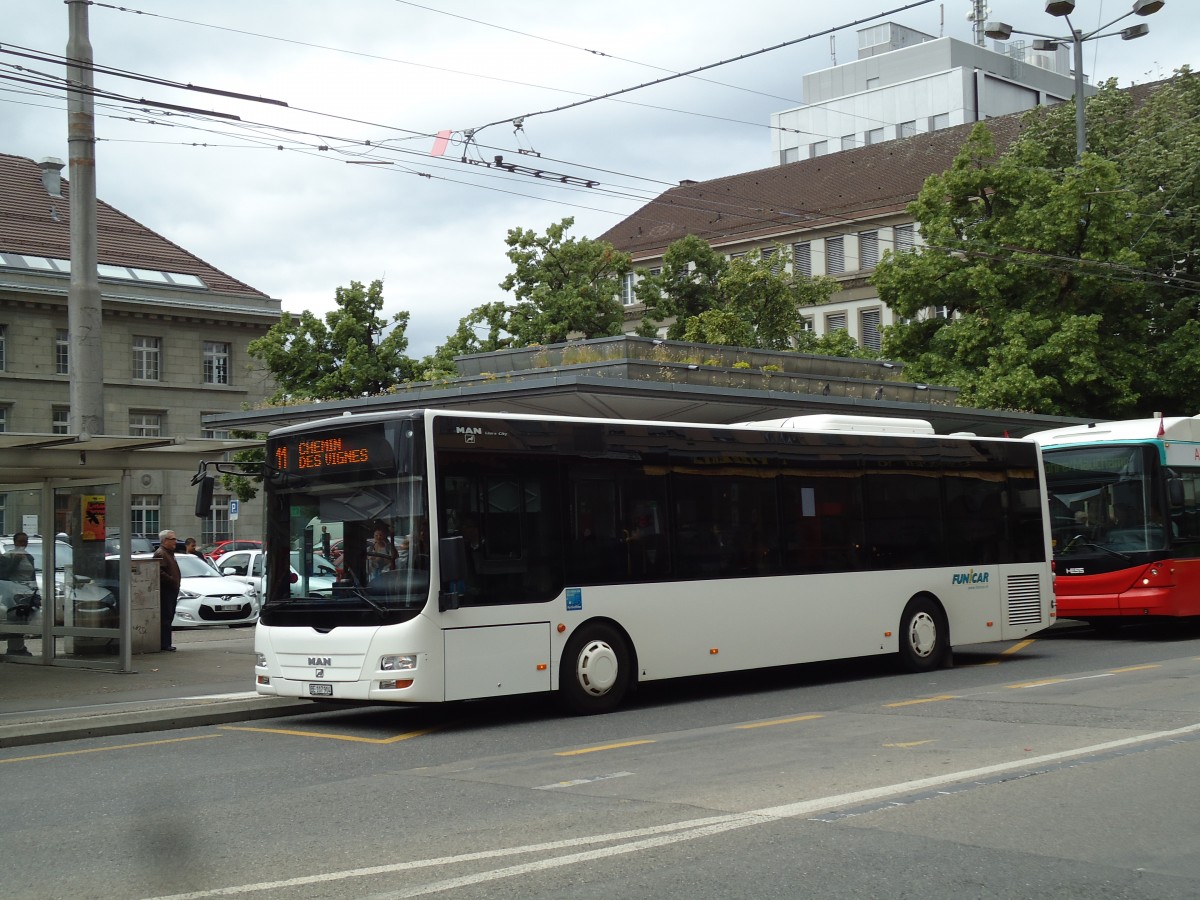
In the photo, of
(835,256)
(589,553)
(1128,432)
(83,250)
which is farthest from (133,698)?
(835,256)

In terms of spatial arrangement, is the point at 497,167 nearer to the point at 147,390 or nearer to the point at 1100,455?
the point at 1100,455

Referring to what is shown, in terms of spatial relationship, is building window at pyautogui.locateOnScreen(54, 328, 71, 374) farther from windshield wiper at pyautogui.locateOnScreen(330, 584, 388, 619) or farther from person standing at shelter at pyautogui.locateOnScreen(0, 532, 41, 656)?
windshield wiper at pyautogui.locateOnScreen(330, 584, 388, 619)

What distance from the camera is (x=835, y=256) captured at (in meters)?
76.5

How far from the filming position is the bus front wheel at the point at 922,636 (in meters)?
17.2

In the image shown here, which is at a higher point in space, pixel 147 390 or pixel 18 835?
pixel 147 390

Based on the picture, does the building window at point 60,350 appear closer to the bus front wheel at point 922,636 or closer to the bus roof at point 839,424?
the bus roof at point 839,424

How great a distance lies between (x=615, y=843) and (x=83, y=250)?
12.0m

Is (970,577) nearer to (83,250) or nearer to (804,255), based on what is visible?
(83,250)

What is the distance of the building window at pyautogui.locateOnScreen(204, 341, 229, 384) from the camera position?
59812 millimetres

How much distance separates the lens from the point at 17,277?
176 ft

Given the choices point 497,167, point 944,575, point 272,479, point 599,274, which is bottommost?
point 944,575

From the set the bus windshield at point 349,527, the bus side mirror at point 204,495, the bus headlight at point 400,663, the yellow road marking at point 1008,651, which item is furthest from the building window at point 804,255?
the bus headlight at point 400,663

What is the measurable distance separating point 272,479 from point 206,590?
620 inches

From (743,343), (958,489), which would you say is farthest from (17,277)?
(958,489)
